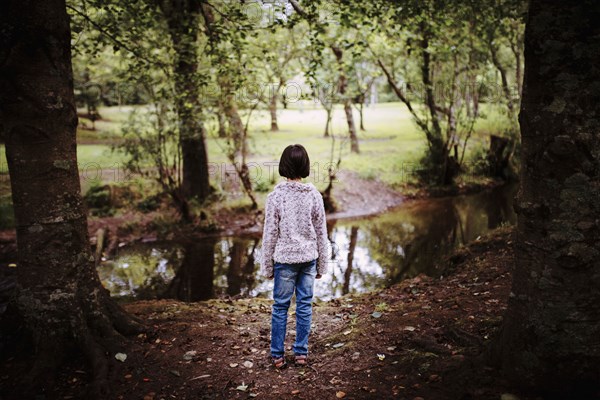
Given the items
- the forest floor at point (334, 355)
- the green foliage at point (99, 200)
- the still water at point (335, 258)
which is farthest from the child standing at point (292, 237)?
the green foliage at point (99, 200)

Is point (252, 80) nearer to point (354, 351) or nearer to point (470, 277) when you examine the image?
point (470, 277)

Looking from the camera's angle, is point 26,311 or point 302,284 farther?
point 302,284

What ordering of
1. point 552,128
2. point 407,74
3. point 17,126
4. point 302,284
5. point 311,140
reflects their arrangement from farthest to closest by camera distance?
point 311,140 < point 407,74 < point 302,284 < point 17,126 < point 552,128

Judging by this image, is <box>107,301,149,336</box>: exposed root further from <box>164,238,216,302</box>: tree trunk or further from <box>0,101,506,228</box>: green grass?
<box>0,101,506,228</box>: green grass

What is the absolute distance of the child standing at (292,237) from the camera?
4266 mm

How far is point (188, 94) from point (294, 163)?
7.07 metres

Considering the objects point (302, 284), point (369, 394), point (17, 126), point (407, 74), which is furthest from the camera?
point (407, 74)

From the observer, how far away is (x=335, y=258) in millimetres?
10711

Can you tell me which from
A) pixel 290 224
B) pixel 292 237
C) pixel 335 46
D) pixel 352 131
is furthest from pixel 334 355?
pixel 352 131

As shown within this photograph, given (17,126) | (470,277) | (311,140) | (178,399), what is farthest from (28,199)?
(311,140)

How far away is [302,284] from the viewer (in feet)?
14.7

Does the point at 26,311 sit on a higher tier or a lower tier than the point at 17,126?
lower

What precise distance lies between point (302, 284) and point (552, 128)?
8.67ft

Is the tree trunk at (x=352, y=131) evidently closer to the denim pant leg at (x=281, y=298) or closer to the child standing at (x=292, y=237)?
the child standing at (x=292, y=237)
